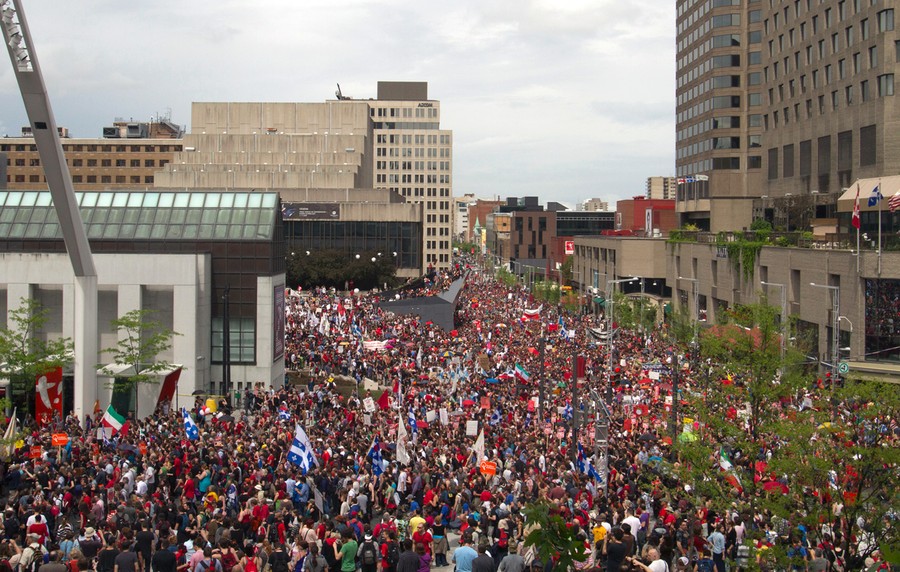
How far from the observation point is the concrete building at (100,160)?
16738cm

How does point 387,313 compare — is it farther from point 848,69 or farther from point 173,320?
point 848,69

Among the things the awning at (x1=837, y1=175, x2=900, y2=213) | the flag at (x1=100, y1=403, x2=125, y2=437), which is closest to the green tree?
the flag at (x1=100, y1=403, x2=125, y2=437)

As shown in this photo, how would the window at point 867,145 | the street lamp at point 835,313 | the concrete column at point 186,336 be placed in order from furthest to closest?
the window at point 867,145 → the street lamp at point 835,313 → the concrete column at point 186,336

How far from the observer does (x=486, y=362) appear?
189 ft

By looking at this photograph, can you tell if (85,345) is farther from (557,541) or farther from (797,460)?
(557,541)

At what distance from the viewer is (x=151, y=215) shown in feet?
161

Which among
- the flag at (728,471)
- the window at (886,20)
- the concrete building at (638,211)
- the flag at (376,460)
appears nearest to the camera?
the flag at (728,471)

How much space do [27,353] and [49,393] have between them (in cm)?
302

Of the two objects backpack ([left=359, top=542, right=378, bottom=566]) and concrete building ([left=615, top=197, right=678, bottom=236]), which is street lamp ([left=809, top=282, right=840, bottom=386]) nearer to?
backpack ([left=359, top=542, right=378, bottom=566])

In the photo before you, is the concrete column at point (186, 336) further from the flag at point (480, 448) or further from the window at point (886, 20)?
the window at point (886, 20)

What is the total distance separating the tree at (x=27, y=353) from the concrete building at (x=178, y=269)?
1988mm

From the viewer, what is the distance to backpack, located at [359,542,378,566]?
1867 cm

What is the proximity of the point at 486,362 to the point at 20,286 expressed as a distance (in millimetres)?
24128

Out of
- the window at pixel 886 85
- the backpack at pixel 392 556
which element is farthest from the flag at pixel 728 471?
the window at pixel 886 85
